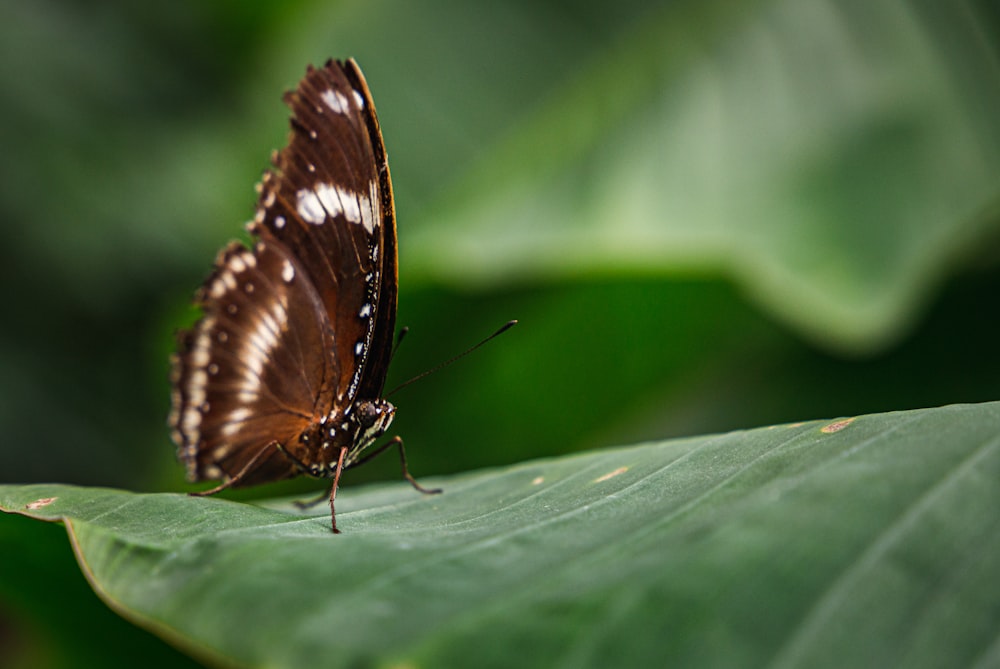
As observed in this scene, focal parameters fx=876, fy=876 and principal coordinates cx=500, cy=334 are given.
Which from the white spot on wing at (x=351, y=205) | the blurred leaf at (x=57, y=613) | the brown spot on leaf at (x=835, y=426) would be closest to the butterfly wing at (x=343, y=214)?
the white spot on wing at (x=351, y=205)

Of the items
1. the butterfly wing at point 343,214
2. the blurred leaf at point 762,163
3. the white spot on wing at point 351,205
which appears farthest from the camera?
the blurred leaf at point 762,163

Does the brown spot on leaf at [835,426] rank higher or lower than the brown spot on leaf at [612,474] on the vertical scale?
higher

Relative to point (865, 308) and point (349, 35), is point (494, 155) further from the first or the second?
point (865, 308)

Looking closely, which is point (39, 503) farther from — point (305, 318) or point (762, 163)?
point (762, 163)

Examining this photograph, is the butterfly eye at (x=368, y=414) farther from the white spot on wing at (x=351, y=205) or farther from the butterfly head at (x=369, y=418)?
the white spot on wing at (x=351, y=205)

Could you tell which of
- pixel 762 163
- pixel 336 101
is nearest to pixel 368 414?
pixel 336 101
